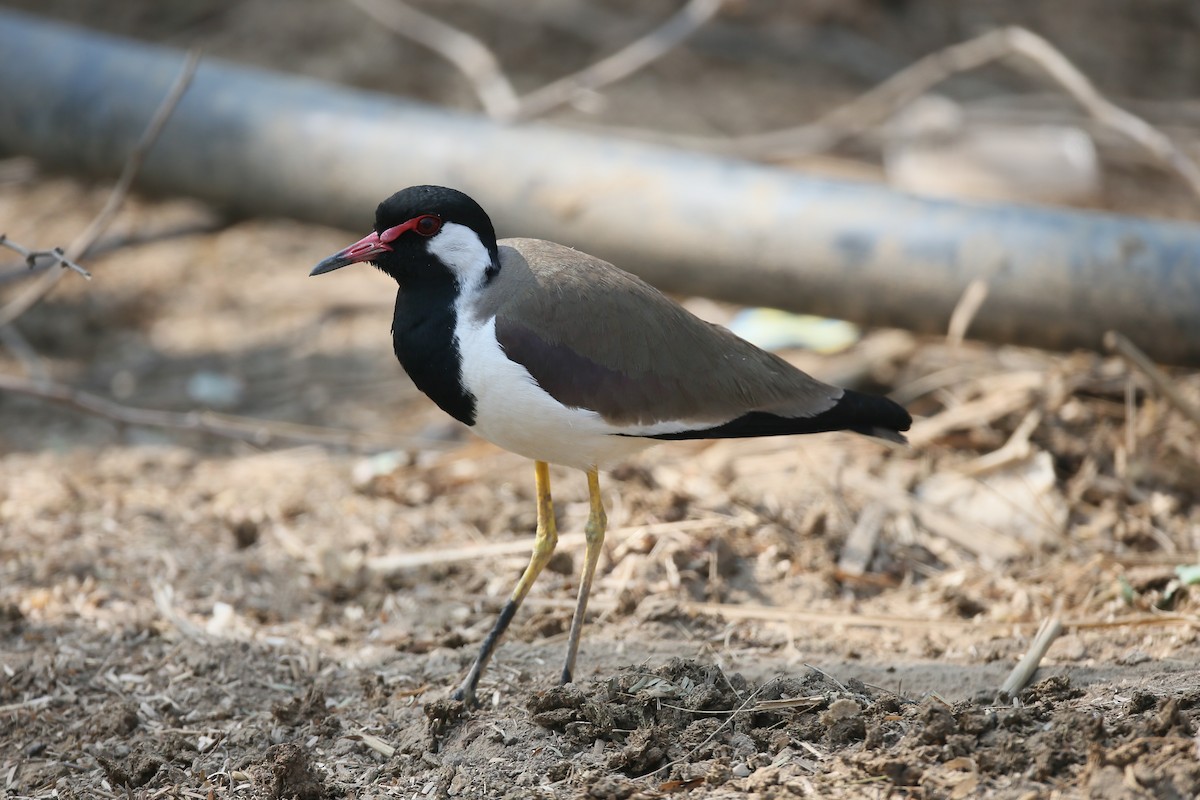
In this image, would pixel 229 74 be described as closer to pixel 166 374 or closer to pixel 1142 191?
pixel 166 374

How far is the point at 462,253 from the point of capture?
10.7 ft

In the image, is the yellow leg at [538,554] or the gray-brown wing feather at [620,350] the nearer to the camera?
the gray-brown wing feather at [620,350]

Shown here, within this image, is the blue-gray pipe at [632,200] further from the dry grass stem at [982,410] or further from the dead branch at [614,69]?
the dead branch at [614,69]

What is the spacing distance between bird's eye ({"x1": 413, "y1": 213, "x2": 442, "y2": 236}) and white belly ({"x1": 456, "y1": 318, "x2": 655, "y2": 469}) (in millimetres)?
268

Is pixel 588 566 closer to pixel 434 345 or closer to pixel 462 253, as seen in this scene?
pixel 434 345

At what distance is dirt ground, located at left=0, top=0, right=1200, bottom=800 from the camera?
2953mm

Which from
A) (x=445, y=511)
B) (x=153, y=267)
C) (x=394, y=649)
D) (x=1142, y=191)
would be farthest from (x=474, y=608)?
(x=1142, y=191)

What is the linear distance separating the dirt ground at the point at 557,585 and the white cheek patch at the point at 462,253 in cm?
113

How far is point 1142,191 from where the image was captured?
7801 mm

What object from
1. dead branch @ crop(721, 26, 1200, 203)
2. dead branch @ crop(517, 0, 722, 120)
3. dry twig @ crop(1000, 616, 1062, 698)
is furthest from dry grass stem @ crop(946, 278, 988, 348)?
dead branch @ crop(517, 0, 722, 120)

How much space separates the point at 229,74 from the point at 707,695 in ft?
14.4

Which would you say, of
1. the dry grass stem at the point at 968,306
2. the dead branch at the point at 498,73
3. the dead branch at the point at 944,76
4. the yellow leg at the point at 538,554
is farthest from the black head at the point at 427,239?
the dead branch at the point at 944,76

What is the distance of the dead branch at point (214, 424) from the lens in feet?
16.0

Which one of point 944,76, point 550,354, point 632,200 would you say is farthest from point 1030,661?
point 944,76
